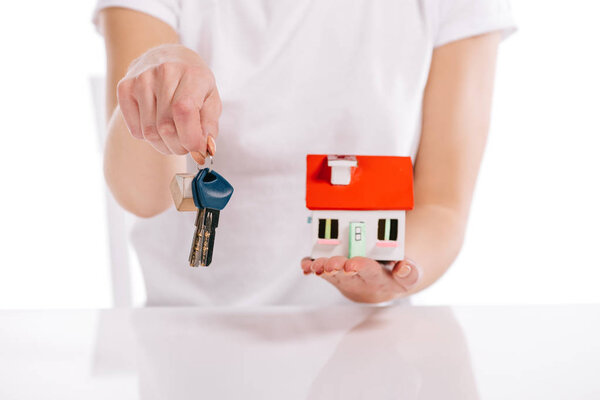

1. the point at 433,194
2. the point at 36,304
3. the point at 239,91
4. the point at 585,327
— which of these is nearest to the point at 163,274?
the point at 239,91

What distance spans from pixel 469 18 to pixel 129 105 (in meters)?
0.54

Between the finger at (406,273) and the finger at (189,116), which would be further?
the finger at (406,273)

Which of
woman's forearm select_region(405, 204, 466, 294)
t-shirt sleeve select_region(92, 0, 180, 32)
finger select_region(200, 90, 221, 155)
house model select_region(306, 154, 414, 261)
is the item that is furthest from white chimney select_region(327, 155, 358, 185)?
t-shirt sleeve select_region(92, 0, 180, 32)

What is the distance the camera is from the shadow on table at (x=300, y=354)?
44 centimetres

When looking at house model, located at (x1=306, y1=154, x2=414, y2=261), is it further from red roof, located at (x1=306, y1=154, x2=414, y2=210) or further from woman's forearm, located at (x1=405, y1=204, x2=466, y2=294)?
woman's forearm, located at (x1=405, y1=204, x2=466, y2=294)

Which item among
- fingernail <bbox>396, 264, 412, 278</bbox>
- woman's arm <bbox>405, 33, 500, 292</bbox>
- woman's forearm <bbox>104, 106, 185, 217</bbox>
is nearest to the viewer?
fingernail <bbox>396, 264, 412, 278</bbox>

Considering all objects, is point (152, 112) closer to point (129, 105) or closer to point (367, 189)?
point (129, 105)

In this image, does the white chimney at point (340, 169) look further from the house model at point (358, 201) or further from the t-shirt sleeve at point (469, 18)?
the t-shirt sleeve at point (469, 18)

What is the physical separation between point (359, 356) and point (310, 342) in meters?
0.05

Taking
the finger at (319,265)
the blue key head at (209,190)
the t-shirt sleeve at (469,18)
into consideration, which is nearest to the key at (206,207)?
the blue key head at (209,190)

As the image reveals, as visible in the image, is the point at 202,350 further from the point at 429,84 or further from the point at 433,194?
the point at 429,84

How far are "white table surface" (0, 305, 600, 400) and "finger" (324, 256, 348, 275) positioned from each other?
2.7 inches

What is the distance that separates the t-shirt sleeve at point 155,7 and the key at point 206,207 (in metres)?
0.38

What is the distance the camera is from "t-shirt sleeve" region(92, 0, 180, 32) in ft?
2.47
